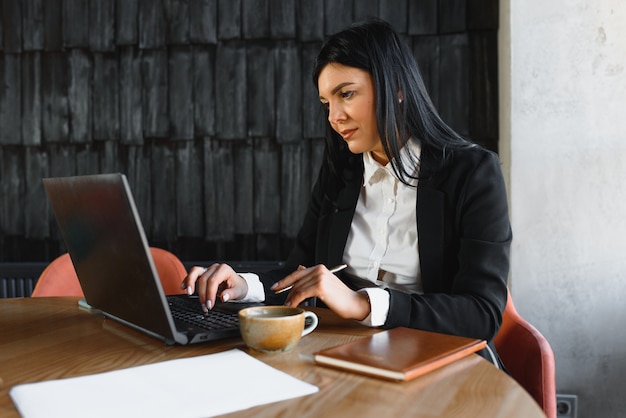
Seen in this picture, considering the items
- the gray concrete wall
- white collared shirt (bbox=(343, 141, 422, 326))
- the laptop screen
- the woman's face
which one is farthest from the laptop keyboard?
the gray concrete wall

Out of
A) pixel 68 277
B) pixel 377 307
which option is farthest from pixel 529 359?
pixel 68 277

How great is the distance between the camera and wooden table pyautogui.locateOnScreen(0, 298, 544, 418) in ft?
2.48

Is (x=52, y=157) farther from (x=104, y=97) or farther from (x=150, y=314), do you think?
(x=150, y=314)

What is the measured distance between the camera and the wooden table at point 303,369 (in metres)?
0.75

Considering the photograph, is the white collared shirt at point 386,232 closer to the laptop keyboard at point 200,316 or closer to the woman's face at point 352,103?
the woman's face at point 352,103

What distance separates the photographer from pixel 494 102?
2.67 meters

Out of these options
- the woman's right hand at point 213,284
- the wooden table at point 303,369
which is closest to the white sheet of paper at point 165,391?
the wooden table at point 303,369

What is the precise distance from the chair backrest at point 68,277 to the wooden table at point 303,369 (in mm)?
614

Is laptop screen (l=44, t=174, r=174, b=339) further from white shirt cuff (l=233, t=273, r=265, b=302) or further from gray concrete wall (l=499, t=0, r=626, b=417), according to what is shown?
gray concrete wall (l=499, t=0, r=626, b=417)

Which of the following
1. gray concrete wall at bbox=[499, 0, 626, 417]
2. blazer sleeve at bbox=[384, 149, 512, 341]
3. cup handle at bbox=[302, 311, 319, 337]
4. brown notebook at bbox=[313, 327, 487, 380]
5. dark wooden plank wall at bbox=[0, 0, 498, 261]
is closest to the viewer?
brown notebook at bbox=[313, 327, 487, 380]

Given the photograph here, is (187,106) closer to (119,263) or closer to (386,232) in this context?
(386,232)

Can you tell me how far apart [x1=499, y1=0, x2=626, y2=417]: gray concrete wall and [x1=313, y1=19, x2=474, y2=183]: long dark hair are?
84cm

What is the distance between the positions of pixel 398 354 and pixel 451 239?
2.12 feet

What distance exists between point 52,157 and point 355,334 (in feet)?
7.50
